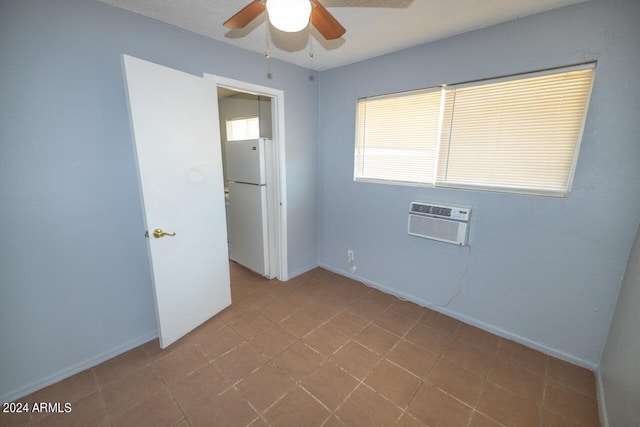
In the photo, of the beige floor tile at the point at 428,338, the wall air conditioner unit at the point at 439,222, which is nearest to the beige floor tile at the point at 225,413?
the beige floor tile at the point at 428,338

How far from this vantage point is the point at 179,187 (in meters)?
1.94

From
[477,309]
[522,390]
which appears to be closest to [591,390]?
[522,390]

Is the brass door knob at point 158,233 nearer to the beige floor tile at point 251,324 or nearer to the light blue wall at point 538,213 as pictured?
the beige floor tile at point 251,324

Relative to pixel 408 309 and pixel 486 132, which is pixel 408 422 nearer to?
pixel 408 309

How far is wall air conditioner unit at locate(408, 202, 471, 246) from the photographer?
7.11ft

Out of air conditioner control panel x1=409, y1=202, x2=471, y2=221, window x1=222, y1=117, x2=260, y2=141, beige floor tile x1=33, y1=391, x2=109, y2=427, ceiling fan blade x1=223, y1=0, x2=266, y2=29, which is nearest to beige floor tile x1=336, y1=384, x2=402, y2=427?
beige floor tile x1=33, y1=391, x2=109, y2=427

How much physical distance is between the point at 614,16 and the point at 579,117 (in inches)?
22.0

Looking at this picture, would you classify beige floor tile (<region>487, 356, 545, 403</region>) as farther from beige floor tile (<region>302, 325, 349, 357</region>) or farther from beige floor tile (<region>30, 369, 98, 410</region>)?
beige floor tile (<region>30, 369, 98, 410</region>)

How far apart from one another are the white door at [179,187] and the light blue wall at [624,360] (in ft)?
8.60

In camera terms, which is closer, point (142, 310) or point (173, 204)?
point (173, 204)

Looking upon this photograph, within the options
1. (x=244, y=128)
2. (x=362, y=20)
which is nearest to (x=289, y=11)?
(x=362, y=20)

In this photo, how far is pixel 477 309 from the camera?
7.43 feet

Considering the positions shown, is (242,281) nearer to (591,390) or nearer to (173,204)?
(173,204)

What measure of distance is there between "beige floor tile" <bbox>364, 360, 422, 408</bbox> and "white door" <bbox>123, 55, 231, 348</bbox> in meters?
1.49
